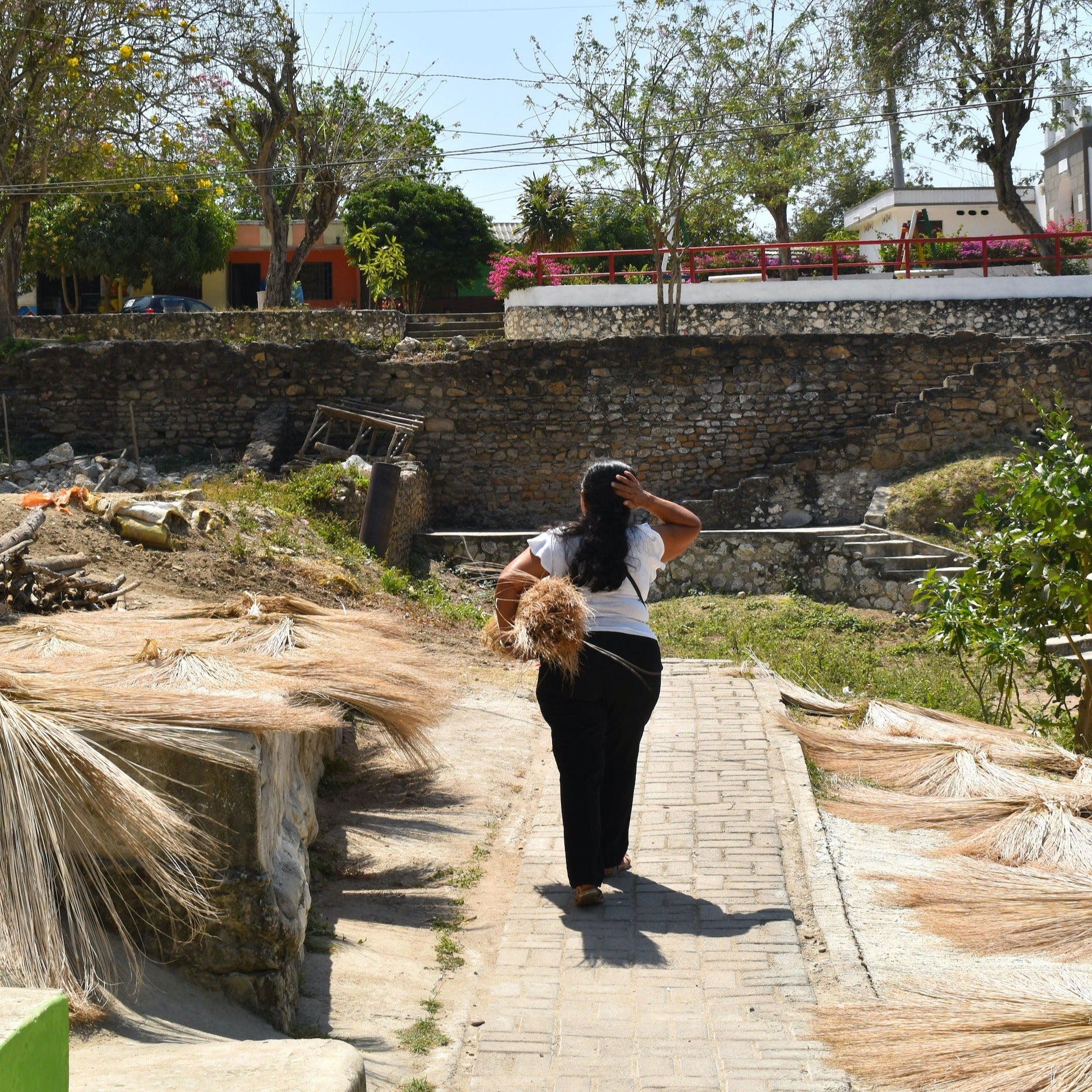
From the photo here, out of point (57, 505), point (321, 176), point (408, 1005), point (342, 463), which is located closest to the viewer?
A: point (408, 1005)

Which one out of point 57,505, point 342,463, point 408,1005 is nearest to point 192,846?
point 408,1005

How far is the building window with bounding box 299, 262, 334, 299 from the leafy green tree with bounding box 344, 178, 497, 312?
3023mm

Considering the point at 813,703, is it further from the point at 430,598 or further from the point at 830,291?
the point at 830,291

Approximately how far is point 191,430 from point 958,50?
1499 cm

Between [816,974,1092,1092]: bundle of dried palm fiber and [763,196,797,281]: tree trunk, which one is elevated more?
[763,196,797,281]: tree trunk

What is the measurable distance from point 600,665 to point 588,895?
2.53 feet

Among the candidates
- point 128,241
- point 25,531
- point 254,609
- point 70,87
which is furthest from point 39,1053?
point 128,241

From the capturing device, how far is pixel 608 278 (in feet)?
64.6

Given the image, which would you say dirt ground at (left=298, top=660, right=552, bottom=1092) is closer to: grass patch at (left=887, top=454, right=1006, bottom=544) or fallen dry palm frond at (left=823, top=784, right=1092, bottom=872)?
fallen dry palm frond at (left=823, top=784, right=1092, bottom=872)

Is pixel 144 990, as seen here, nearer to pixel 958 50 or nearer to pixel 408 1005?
pixel 408 1005

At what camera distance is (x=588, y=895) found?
13.1 feet

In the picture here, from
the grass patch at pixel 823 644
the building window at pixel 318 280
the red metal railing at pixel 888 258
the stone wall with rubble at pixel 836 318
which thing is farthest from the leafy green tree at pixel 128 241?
the grass patch at pixel 823 644

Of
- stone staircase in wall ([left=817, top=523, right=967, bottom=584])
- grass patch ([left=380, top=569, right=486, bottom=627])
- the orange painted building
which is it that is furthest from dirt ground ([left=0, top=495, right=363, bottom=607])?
the orange painted building

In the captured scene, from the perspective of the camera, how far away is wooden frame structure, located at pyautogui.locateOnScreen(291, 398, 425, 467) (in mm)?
14492
